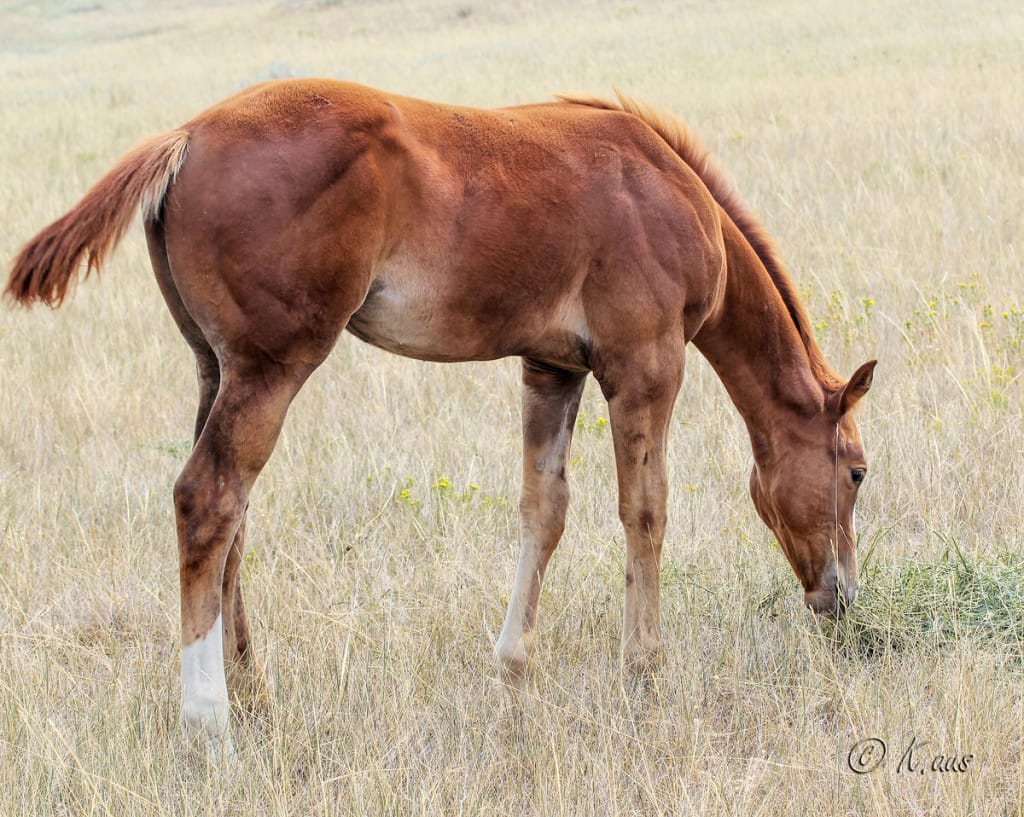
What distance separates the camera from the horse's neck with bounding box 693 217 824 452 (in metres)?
3.90

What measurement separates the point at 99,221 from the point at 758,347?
2225 mm

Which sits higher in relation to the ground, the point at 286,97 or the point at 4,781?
the point at 286,97

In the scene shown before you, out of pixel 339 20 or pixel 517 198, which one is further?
pixel 339 20

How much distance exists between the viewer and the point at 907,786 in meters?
2.98

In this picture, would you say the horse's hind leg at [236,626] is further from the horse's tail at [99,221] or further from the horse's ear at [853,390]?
the horse's ear at [853,390]

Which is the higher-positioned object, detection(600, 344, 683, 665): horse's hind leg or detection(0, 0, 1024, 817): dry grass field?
detection(600, 344, 683, 665): horse's hind leg

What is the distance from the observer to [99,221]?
2.97m

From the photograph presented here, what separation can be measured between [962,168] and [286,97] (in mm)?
7882

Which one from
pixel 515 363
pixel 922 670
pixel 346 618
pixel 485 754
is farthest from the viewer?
pixel 515 363

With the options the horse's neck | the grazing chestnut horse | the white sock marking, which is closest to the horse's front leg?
the grazing chestnut horse

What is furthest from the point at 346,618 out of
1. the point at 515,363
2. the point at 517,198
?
the point at 515,363

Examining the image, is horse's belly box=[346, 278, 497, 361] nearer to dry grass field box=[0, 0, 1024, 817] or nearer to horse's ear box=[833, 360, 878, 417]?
dry grass field box=[0, 0, 1024, 817]

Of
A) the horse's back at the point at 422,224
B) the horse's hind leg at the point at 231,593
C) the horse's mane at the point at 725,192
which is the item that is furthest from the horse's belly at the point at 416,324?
the horse's mane at the point at 725,192

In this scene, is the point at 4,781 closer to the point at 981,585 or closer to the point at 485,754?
the point at 485,754
